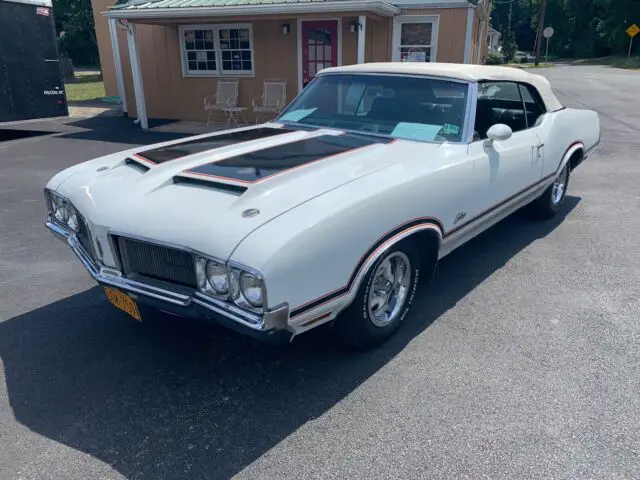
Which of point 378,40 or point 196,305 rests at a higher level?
point 378,40

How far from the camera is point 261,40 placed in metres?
12.3

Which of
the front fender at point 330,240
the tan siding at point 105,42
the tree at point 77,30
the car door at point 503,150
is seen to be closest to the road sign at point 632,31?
the tan siding at point 105,42

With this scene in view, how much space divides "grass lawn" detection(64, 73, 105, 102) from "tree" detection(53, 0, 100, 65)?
1533 centimetres

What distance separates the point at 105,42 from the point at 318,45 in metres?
9.26

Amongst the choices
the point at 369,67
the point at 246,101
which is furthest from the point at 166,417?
the point at 246,101

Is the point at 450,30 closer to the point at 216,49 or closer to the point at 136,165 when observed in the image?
the point at 216,49

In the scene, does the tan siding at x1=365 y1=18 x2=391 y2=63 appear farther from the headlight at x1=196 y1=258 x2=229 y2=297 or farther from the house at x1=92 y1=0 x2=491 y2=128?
the headlight at x1=196 y1=258 x2=229 y2=297

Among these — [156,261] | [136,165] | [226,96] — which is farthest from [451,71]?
[226,96]

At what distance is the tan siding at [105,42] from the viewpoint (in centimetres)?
1664

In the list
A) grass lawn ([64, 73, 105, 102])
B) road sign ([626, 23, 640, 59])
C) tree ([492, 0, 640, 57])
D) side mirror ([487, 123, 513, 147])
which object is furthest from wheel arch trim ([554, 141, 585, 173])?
tree ([492, 0, 640, 57])

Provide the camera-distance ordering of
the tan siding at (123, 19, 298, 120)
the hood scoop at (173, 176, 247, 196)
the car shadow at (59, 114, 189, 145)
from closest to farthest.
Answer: the hood scoop at (173, 176, 247, 196) → the car shadow at (59, 114, 189, 145) → the tan siding at (123, 19, 298, 120)

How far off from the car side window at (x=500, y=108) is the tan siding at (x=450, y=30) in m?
7.18

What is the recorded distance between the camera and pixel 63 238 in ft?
10.9

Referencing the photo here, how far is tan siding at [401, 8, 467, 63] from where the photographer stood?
36.5 ft
